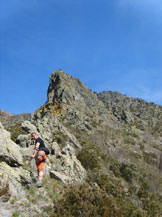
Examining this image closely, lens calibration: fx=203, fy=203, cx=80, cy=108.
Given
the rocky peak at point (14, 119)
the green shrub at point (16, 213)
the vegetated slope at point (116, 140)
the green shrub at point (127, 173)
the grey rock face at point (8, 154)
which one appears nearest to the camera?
the green shrub at point (16, 213)

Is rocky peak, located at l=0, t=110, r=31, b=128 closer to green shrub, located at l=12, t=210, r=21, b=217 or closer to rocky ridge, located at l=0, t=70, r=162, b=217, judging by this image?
rocky ridge, located at l=0, t=70, r=162, b=217

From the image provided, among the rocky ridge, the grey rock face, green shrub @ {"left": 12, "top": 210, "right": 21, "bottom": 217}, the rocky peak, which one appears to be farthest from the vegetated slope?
the rocky peak

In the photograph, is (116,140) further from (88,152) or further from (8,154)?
(8,154)

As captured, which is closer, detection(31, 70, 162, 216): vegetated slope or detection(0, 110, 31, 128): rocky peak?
detection(31, 70, 162, 216): vegetated slope

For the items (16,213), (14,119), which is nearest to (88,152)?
(16,213)

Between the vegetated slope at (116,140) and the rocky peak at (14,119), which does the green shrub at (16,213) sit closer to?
the vegetated slope at (116,140)

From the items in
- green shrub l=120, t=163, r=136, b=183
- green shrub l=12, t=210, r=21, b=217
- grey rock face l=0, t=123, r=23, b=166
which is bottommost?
green shrub l=12, t=210, r=21, b=217

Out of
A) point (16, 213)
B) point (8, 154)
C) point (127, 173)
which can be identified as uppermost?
point (127, 173)

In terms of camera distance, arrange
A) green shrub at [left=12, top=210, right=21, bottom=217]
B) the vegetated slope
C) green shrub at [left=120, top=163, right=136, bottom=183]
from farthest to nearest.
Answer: green shrub at [left=120, top=163, right=136, bottom=183]
the vegetated slope
green shrub at [left=12, top=210, right=21, bottom=217]

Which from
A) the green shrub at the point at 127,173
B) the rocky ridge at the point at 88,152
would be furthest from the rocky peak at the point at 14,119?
the green shrub at the point at 127,173

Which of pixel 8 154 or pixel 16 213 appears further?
pixel 8 154

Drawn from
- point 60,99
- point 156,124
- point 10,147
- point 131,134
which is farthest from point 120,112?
point 10,147

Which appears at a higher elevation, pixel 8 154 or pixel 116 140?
pixel 116 140

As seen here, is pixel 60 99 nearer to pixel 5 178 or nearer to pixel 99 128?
pixel 99 128
